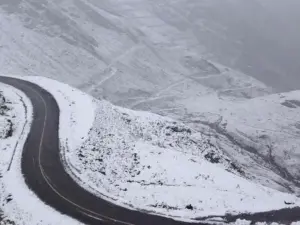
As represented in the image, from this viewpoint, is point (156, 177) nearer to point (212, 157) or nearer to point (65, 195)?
point (65, 195)

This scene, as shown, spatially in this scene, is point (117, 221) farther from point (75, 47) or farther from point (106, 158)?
point (75, 47)

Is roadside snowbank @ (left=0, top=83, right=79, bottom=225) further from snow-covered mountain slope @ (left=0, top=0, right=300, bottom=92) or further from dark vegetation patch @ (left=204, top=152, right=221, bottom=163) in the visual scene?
snow-covered mountain slope @ (left=0, top=0, right=300, bottom=92)

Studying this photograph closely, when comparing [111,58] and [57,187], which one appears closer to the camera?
[57,187]

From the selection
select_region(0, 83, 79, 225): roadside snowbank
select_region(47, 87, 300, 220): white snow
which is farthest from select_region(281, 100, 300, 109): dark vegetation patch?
select_region(0, 83, 79, 225): roadside snowbank

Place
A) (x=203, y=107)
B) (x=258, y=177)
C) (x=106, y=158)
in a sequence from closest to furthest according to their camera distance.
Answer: (x=106, y=158) < (x=258, y=177) < (x=203, y=107)

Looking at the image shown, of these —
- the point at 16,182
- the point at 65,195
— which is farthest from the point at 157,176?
the point at 16,182

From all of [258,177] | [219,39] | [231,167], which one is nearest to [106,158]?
[231,167]
